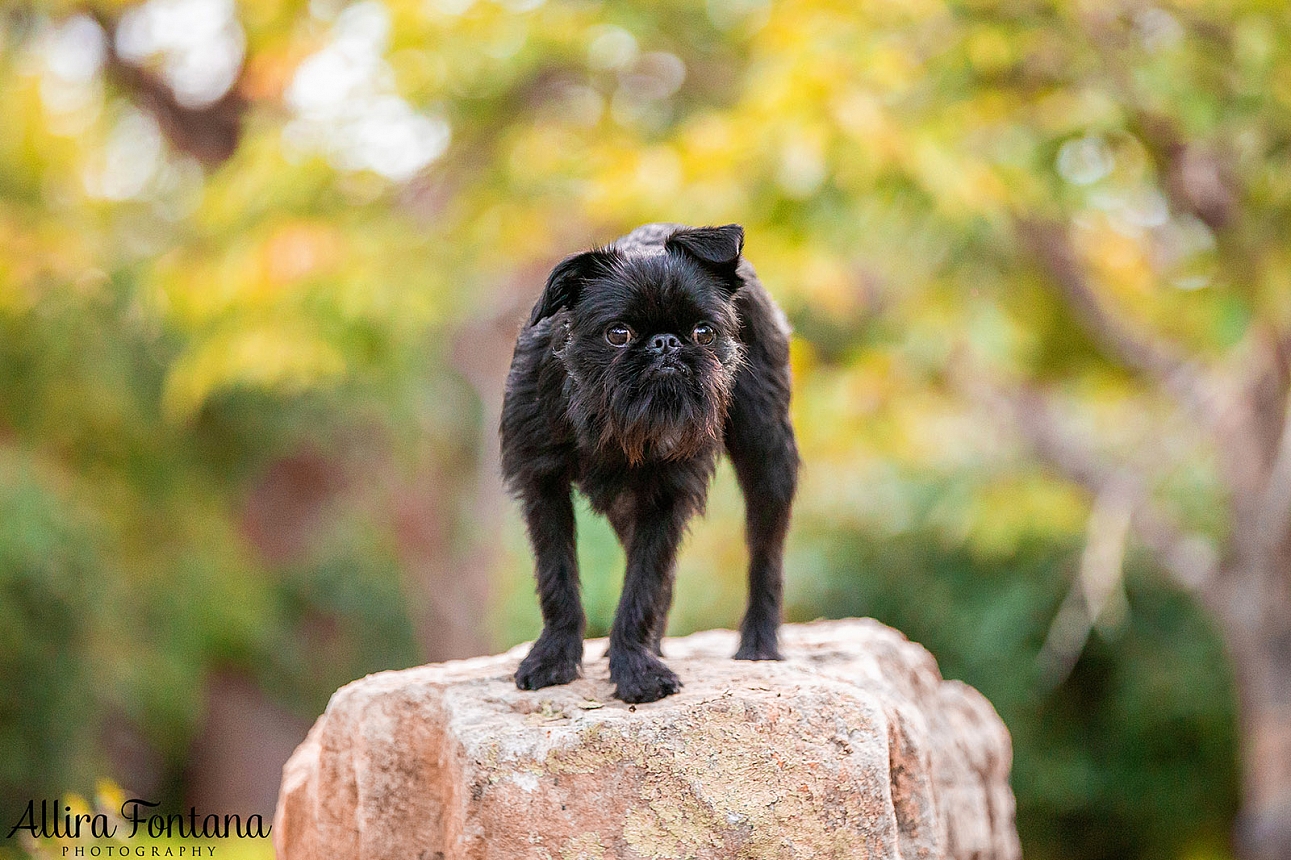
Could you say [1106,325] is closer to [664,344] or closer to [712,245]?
[712,245]

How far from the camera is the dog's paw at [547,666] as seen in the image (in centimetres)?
438

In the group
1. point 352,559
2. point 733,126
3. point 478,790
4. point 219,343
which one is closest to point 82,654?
point 219,343

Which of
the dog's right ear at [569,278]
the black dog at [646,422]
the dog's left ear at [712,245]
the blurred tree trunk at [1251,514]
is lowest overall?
the blurred tree trunk at [1251,514]

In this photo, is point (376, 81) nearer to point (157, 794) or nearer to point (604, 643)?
point (604, 643)

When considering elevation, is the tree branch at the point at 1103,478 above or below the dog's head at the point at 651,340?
below

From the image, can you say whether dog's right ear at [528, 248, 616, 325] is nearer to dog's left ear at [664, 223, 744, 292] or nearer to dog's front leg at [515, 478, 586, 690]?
dog's left ear at [664, 223, 744, 292]

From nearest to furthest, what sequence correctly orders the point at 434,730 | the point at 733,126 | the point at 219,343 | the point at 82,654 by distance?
the point at 434,730
the point at 733,126
the point at 219,343
the point at 82,654

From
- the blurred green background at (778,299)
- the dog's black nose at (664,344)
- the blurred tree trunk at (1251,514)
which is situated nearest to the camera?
the dog's black nose at (664,344)

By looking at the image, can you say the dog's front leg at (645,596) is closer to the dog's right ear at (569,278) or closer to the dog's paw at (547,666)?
the dog's paw at (547,666)

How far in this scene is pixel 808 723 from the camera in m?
3.96

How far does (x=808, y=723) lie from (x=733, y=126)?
4.51m

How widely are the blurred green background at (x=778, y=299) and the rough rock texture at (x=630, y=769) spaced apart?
3.53 m

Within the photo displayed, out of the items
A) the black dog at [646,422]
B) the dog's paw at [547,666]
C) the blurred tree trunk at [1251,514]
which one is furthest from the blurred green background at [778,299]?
the dog's paw at [547,666]

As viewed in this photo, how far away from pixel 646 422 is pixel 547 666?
1.05 meters
